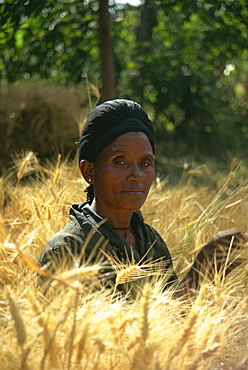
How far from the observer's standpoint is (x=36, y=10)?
497 cm

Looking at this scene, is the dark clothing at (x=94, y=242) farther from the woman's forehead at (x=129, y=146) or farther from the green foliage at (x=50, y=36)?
the green foliage at (x=50, y=36)

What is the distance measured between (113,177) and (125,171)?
0.06 m

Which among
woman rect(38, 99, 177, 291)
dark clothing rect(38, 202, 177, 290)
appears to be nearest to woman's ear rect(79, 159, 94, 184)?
woman rect(38, 99, 177, 291)

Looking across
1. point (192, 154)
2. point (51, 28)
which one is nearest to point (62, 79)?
point (51, 28)

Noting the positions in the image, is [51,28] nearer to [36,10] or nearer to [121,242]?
[36,10]

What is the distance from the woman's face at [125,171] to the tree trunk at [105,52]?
2.85m

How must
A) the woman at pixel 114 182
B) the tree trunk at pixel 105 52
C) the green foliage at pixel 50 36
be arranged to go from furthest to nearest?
1. the tree trunk at pixel 105 52
2. the green foliage at pixel 50 36
3. the woman at pixel 114 182

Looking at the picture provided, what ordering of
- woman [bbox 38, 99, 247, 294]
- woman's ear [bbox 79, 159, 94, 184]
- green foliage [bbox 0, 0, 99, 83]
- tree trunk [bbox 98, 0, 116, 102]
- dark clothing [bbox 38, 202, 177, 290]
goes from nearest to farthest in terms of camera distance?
dark clothing [bbox 38, 202, 177, 290] → woman [bbox 38, 99, 247, 294] → woman's ear [bbox 79, 159, 94, 184] → green foliage [bbox 0, 0, 99, 83] → tree trunk [bbox 98, 0, 116, 102]

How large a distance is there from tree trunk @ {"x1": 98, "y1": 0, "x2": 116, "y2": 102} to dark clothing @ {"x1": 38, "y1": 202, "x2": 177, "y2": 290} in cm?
280

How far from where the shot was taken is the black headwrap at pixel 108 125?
2.38 metres

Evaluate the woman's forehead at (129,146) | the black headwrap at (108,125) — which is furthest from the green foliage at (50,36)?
the woman's forehead at (129,146)

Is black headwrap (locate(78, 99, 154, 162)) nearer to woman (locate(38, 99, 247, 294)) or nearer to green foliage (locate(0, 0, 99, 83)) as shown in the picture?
woman (locate(38, 99, 247, 294))

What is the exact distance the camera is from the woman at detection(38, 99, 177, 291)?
2346 millimetres

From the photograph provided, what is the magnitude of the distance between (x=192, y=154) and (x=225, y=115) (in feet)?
3.27
